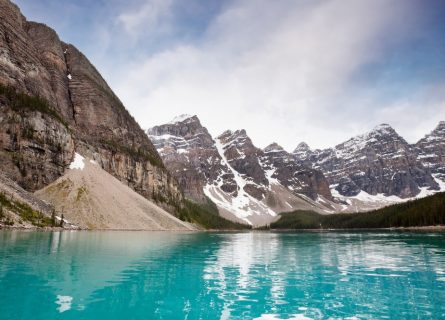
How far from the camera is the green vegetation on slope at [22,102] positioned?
12925cm

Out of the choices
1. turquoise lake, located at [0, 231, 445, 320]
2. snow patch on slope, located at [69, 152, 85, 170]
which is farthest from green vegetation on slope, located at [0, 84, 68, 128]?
turquoise lake, located at [0, 231, 445, 320]

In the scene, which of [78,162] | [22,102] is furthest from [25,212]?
[22,102]

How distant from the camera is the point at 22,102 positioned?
134 metres

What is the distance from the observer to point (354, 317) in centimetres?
1585

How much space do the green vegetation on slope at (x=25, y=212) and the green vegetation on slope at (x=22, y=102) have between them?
51262 mm

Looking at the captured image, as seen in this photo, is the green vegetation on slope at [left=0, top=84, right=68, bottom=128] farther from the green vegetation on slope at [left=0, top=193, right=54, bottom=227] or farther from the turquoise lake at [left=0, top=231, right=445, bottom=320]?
the turquoise lake at [left=0, top=231, right=445, bottom=320]

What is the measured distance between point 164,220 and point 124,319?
137446mm

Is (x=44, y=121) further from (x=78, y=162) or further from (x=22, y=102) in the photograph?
(x=78, y=162)

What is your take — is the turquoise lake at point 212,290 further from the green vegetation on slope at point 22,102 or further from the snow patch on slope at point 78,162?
the snow patch on slope at point 78,162

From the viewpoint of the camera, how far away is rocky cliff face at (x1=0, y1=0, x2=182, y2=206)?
406 feet

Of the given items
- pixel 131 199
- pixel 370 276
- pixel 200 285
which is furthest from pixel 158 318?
pixel 131 199

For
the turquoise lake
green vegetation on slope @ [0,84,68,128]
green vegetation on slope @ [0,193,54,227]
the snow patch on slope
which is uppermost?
green vegetation on slope @ [0,84,68,128]

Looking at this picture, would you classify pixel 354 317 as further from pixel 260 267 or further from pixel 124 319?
pixel 260 267

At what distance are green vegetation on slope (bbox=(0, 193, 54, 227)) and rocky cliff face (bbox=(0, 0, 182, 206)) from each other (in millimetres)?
29030
